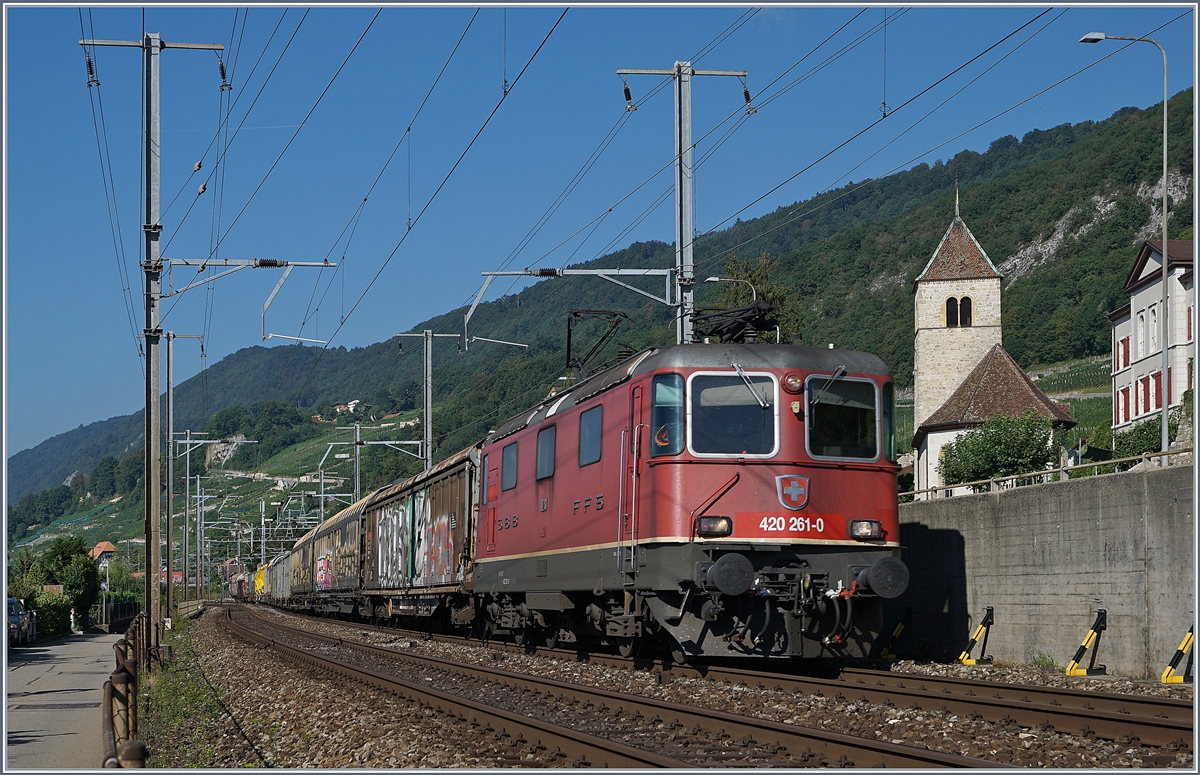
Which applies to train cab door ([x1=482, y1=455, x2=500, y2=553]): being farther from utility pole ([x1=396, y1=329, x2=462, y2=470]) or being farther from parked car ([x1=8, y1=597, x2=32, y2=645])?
parked car ([x1=8, y1=597, x2=32, y2=645])

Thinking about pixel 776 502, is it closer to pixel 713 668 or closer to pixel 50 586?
pixel 713 668

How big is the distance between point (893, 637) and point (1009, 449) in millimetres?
40829

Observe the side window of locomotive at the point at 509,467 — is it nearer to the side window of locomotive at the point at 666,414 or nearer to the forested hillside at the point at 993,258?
the side window of locomotive at the point at 666,414

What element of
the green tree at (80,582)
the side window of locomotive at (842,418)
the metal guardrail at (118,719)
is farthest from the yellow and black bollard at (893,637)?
the green tree at (80,582)

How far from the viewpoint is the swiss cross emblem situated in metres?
13.6

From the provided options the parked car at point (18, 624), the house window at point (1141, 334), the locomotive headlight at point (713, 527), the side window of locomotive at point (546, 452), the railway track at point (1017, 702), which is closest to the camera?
the railway track at point (1017, 702)

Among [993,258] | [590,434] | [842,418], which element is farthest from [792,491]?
[993,258]

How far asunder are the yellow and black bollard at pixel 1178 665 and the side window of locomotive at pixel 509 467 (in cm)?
984

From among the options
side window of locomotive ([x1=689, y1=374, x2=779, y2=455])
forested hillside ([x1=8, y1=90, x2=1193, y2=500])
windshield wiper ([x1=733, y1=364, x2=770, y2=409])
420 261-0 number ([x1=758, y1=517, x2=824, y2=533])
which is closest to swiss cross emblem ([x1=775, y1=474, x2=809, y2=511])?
420 261-0 number ([x1=758, y1=517, x2=824, y2=533])

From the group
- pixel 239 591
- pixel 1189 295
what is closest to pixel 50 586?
pixel 239 591

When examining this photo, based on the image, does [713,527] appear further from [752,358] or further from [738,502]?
[752,358]

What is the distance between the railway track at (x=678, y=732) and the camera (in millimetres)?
8203

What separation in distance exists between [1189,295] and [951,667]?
56434 mm

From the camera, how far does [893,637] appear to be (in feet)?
59.9
